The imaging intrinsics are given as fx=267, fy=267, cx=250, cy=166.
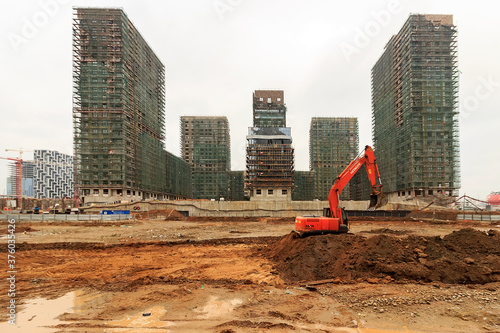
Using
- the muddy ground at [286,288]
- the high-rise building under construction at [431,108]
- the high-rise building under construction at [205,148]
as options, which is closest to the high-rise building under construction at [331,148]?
the high-rise building under construction at [205,148]

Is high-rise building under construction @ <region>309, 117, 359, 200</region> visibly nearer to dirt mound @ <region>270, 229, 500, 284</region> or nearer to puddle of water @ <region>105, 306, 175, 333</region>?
dirt mound @ <region>270, 229, 500, 284</region>

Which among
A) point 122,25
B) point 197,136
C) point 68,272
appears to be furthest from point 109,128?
point 68,272

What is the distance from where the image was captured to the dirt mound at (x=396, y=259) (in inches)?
380

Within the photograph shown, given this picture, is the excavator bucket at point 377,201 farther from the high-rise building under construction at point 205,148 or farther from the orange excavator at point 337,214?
the high-rise building under construction at point 205,148

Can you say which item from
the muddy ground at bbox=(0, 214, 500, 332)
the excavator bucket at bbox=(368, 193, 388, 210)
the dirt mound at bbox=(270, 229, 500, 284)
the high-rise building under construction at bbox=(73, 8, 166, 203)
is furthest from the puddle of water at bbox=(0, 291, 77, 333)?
the high-rise building under construction at bbox=(73, 8, 166, 203)

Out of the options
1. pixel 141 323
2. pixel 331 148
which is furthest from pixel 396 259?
pixel 331 148

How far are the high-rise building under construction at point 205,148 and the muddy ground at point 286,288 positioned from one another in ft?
305

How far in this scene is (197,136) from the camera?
109625 mm

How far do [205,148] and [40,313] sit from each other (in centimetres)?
10298

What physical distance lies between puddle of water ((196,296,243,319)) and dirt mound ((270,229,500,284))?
3349 millimetres

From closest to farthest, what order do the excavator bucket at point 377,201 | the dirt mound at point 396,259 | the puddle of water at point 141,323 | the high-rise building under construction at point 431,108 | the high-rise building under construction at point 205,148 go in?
the puddle of water at point 141,323, the dirt mound at point 396,259, the excavator bucket at point 377,201, the high-rise building under construction at point 431,108, the high-rise building under construction at point 205,148

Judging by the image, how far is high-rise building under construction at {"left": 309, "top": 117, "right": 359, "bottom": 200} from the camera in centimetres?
10338

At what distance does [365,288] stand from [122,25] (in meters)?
77.1

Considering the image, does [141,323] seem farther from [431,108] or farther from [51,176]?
[51,176]
